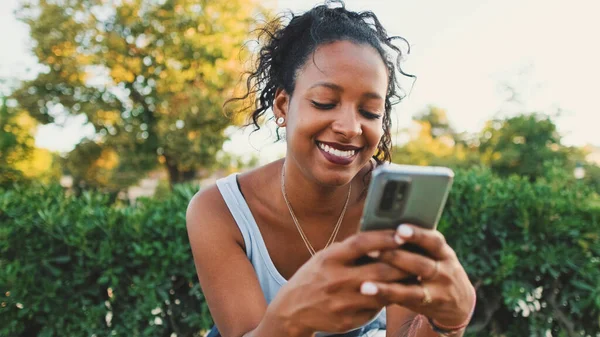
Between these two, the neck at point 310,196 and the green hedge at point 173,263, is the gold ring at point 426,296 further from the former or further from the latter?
the green hedge at point 173,263

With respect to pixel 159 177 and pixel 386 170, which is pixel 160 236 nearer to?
pixel 386 170

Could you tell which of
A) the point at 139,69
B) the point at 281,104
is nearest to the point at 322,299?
the point at 281,104

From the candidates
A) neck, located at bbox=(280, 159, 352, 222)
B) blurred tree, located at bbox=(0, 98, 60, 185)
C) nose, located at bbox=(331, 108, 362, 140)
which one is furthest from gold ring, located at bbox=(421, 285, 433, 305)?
blurred tree, located at bbox=(0, 98, 60, 185)

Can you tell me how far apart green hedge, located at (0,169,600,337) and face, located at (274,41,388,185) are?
177 centimetres

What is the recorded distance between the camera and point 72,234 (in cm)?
332

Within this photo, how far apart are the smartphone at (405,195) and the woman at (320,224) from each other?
34 mm

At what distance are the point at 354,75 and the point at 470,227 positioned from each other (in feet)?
6.96

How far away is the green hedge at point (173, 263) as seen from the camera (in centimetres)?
328

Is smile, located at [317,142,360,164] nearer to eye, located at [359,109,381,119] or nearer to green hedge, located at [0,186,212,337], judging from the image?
eye, located at [359,109,381,119]

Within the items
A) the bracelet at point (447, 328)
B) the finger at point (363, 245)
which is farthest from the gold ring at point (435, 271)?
the bracelet at point (447, 328)

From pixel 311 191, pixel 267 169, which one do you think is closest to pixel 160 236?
pixel 267 169

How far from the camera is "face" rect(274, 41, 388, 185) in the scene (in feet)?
5.80

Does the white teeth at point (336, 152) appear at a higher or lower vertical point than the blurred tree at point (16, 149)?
higher

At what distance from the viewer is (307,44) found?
2047 millimetres
